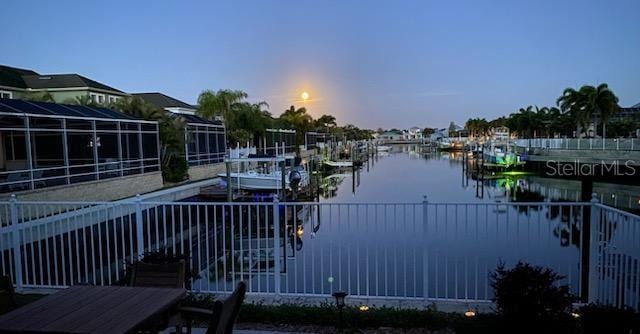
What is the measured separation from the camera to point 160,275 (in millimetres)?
3570

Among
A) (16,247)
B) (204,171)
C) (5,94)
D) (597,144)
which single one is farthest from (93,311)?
(5,94)

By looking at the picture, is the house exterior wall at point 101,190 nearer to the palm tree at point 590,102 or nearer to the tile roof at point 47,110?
the tile roof at point 47,110

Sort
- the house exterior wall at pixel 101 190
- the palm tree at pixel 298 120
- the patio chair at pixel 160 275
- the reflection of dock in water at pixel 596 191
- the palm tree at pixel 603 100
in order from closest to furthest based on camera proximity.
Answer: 1. the patio chair at pixel 160 275
2. the house exterior wall at pixel 101 190
3. the reflection of dock in water at pixel 596 191
4. the palm tree at pixel 603 100
5. the palm tree at pixel 298 120

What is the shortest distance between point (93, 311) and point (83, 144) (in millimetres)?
20284

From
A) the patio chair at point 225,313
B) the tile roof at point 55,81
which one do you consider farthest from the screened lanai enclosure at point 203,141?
the patio chair at point 225,313

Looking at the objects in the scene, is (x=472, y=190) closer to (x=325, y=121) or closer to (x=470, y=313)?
(x=470, y=313)

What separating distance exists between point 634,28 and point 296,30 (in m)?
19.3

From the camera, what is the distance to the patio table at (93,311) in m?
2.37

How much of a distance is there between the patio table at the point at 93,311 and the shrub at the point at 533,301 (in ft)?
7.90

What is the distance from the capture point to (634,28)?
24.6 m

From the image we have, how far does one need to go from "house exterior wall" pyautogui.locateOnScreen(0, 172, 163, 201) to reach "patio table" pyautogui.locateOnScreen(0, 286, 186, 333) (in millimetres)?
11038

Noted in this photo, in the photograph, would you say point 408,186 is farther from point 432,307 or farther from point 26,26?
point 432,307

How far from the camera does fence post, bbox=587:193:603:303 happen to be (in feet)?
14.4

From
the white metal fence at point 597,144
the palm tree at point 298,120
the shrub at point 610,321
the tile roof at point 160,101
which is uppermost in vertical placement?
the tile roof at point 160,101
